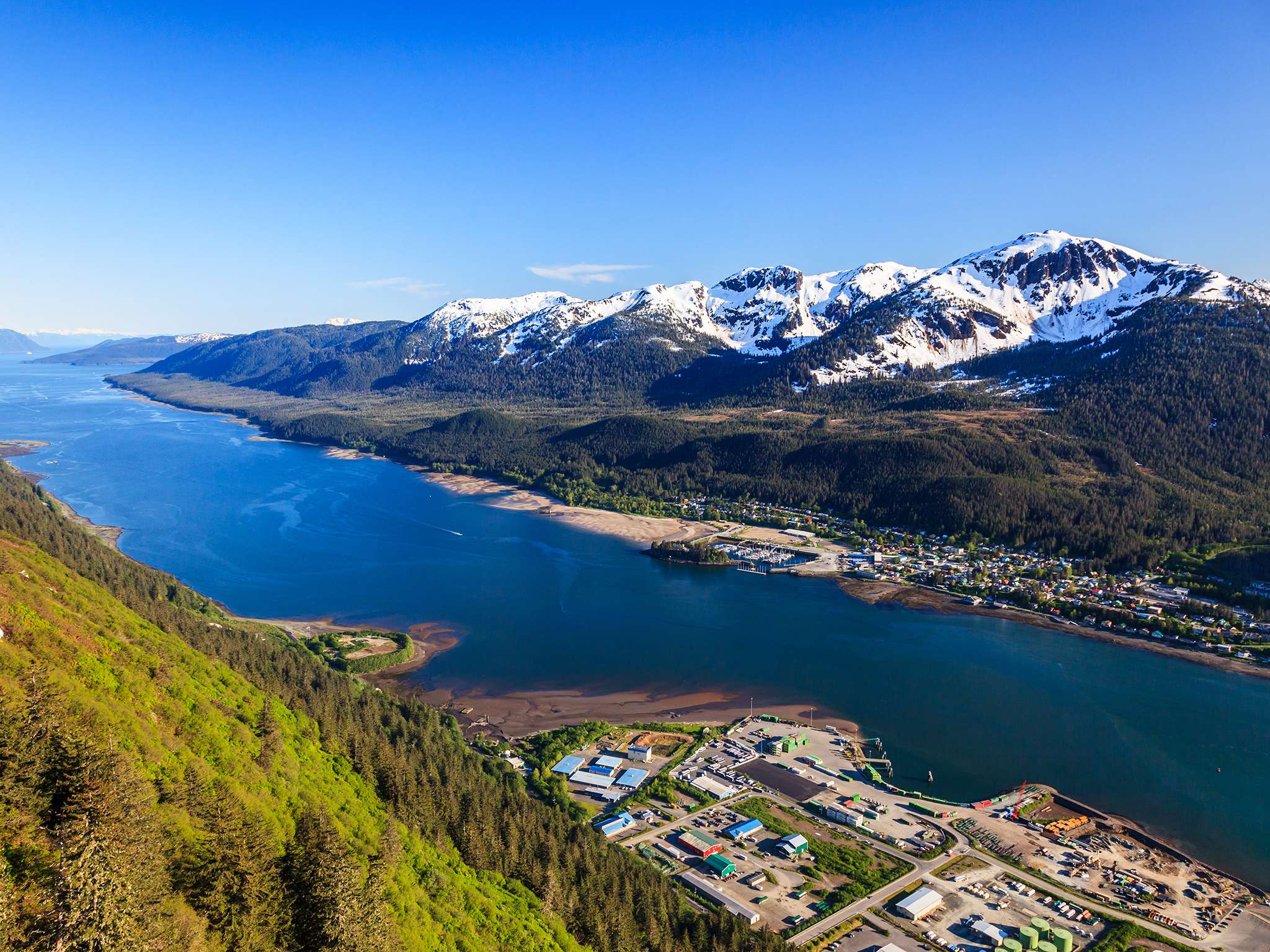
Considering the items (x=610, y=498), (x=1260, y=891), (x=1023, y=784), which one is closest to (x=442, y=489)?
(x=610, y=498)

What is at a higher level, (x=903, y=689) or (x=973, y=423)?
(x=973, y=423)

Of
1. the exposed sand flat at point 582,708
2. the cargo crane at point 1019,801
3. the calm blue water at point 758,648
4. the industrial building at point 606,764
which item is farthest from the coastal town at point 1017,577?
the industrial building at point 606,764

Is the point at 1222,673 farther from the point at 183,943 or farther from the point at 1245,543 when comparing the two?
the point at 183,943

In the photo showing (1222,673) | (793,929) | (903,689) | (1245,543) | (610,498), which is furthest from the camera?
(610,498)

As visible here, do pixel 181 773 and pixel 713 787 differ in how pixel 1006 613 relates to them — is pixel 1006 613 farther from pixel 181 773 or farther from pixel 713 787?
pixel 181 773

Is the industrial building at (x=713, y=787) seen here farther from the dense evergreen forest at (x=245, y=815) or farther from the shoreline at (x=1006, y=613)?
the shoreline at (x=1006, y=613)
